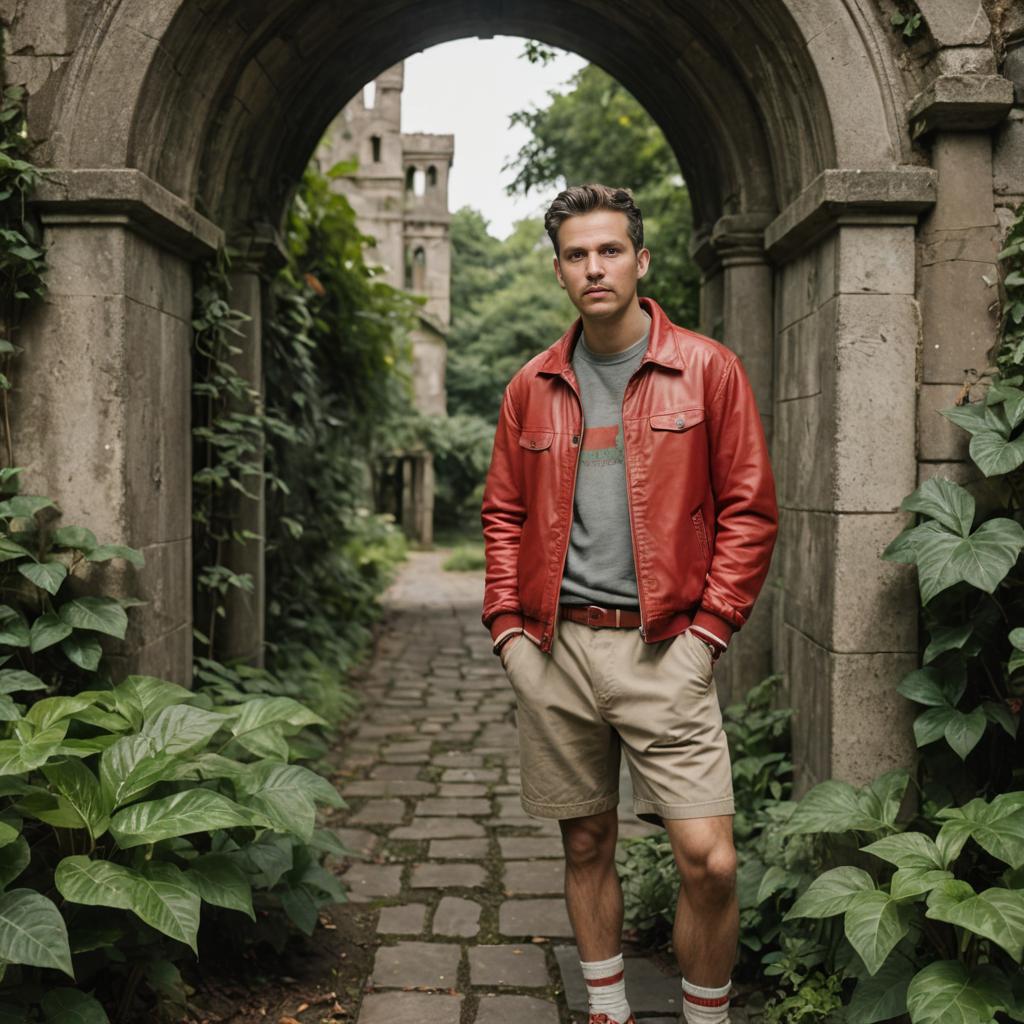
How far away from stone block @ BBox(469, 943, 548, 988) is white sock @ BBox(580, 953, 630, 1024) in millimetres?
572

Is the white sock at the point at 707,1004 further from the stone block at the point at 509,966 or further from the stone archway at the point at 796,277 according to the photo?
the stone archway at the point at 796,277

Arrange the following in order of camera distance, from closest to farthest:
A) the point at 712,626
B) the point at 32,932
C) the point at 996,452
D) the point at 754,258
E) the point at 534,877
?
the point at 32,932 < the point at 712,626 < the point at 996,452 < the point at 534,877 < the point at 754,258

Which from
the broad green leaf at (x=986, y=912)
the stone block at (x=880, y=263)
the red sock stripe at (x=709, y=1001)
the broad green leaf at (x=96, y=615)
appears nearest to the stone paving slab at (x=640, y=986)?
the red sock stripe at (x=709, y=1001)

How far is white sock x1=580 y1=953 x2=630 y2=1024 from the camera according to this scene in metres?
2.70

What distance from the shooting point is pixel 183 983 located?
2930mm

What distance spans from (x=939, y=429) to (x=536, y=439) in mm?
1416

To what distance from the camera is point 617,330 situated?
2682mm

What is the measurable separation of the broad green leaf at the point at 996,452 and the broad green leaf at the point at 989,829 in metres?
0.89

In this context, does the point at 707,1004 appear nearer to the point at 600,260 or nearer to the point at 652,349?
the point at 652,349

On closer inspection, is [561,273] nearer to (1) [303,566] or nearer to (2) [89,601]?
(2) [89,601]

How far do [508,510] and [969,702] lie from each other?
5.15 feet

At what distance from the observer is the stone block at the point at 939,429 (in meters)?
3.23

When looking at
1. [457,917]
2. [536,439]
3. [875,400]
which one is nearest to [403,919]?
[457,917]

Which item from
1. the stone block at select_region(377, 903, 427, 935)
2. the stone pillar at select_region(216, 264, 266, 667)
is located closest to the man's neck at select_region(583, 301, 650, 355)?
the stone block at select_region(377, 903, 427, 935)
